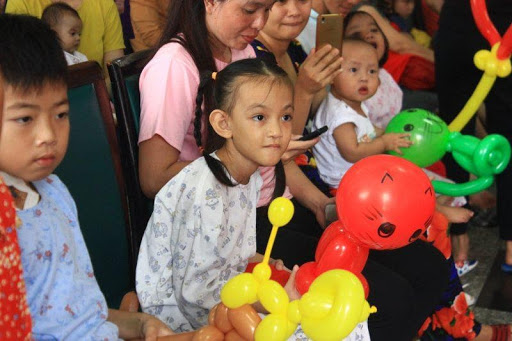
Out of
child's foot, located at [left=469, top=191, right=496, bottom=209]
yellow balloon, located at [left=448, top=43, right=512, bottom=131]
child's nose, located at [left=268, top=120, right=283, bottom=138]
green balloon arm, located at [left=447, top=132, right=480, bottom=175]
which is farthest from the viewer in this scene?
child's foot, located at [left=469, top=191, right=496, bottom=209]

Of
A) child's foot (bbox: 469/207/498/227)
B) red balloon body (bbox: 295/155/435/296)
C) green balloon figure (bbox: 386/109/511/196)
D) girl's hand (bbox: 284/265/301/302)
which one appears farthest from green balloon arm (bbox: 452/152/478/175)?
girl's hand (bbox: 284/265/301/302)

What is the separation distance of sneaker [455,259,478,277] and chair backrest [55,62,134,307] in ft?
4.57

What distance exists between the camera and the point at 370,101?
2.40m

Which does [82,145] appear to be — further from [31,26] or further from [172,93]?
[31,26]

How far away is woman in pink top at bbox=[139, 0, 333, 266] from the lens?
4.71 feet

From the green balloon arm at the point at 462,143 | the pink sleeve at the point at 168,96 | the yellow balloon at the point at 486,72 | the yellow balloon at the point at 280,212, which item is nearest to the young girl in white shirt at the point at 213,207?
the pink sleeve at the point at 168,96

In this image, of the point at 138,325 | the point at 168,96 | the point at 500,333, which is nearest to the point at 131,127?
the point at 168,96

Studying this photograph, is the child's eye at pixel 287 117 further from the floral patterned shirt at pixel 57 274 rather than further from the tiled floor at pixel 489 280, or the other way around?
the tiled floor at pixel 489 280

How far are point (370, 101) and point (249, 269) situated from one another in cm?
119

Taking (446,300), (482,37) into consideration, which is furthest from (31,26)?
(482,37)

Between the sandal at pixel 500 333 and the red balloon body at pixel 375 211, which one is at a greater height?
the red balloon body at pixel 375 211

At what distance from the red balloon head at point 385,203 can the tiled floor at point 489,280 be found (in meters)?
0.99

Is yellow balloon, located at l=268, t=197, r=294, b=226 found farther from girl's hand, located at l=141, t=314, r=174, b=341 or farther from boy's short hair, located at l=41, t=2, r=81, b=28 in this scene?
boy's short hair, located at l=41, t=2, r=81, b=28

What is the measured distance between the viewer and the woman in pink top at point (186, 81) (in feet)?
4.71
